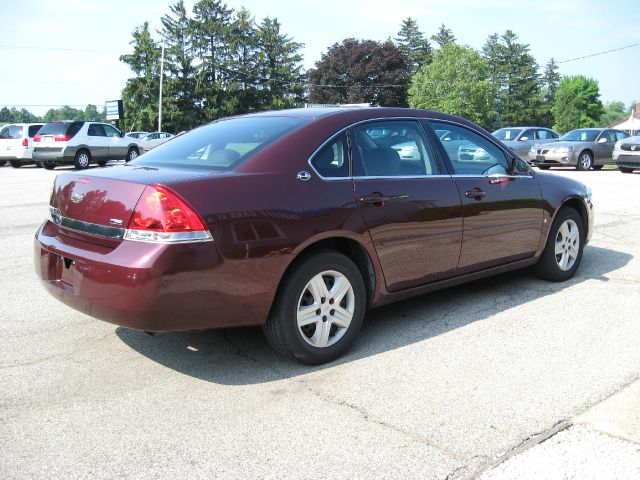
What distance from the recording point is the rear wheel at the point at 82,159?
22.1m

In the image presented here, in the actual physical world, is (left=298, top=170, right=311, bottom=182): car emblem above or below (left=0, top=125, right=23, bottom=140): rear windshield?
below

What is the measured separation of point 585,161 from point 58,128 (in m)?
18.5

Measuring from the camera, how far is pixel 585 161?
22.5 metres

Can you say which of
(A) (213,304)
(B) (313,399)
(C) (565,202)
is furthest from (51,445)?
(C) (565,202)

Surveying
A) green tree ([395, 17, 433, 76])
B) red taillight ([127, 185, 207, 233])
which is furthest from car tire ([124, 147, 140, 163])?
green tree ([395, 17, 433, 76])

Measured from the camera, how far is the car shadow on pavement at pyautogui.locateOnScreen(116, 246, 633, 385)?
12.5 ft

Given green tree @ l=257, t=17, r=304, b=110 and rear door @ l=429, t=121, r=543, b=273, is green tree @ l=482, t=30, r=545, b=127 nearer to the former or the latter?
green tree @ l=257, t=17, r=304, b=110

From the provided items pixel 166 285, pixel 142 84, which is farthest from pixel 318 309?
A: pixel 142 84

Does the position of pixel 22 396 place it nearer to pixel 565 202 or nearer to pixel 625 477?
pixel 625 477

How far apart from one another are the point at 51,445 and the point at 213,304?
1018 mm

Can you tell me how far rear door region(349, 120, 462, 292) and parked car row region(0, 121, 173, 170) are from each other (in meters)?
19.4

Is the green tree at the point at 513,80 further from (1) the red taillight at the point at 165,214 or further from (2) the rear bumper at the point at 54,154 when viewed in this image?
(1) the red taillight at the point at 165,214

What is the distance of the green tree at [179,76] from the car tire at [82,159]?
167 feet

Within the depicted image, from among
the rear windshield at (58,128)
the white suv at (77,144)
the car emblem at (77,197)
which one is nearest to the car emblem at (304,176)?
the car emblem at (77,197)
